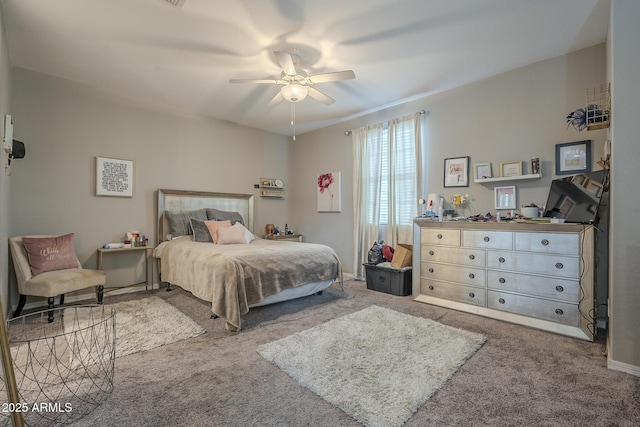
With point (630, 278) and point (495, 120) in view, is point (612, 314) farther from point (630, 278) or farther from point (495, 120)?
point (495, 120)

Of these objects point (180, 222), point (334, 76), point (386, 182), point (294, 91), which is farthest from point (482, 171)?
point (180, 222)

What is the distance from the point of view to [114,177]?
393 centimetres

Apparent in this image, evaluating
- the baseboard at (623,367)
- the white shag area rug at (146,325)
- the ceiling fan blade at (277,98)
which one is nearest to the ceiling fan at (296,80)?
the ceiling fan blade at (277,98)

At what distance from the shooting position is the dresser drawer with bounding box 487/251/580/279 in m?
2.57

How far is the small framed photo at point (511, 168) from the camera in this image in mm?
3238

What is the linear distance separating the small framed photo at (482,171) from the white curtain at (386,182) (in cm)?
70

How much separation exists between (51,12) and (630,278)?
472cm

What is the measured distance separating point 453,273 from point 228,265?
8.08 ft

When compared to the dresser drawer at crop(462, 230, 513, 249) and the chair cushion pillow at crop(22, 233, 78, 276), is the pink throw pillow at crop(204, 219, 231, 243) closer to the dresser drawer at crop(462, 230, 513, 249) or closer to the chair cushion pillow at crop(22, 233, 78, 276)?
the chair cushion pillow at crop(22, 233, 78, 276)

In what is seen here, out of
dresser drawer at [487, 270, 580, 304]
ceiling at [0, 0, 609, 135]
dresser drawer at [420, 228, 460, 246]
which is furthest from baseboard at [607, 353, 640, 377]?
ceiling at [0, 0, 609, 135]

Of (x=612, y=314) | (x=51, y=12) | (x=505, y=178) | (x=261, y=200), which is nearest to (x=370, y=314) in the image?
(x=612, y=314)

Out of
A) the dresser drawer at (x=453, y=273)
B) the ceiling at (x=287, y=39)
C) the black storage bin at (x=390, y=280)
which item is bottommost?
the black storage bin at (x=390, y=280)

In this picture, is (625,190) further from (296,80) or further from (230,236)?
(230,236)

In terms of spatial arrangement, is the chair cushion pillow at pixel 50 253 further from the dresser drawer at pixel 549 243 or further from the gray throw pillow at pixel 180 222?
the dresser drawer at pixel 549 243
